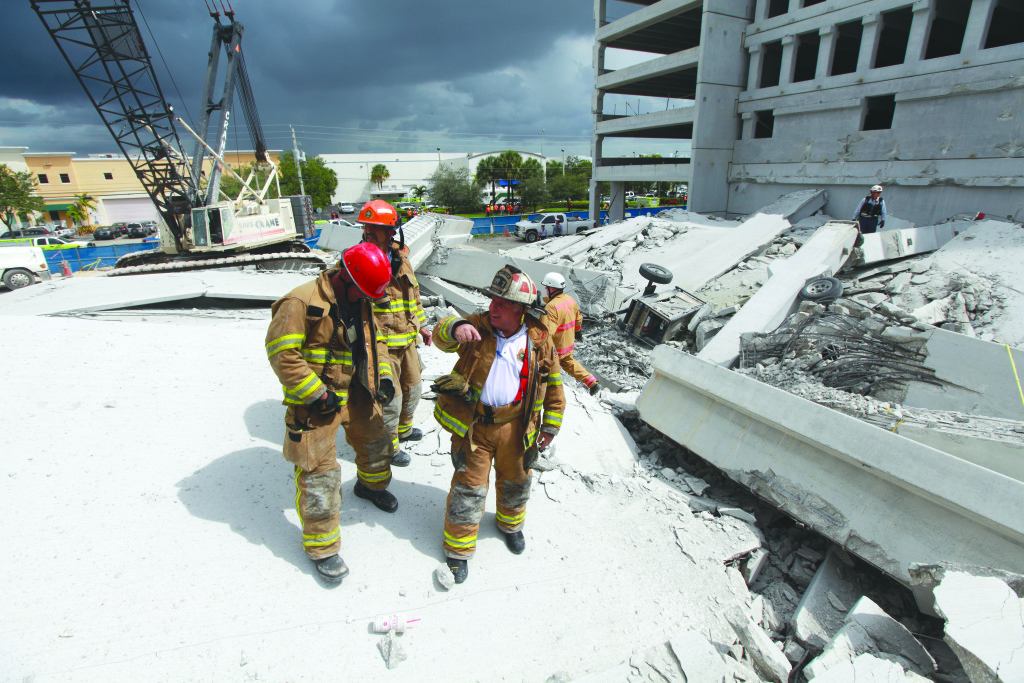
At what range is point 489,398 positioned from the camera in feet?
8.30

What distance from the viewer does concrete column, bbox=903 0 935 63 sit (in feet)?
34.7

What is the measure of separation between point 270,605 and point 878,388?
185 inches

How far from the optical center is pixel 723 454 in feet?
12.1

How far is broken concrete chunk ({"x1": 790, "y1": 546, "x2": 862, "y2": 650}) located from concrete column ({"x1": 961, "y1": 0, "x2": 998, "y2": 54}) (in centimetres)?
1245

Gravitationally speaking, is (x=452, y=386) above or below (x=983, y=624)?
above

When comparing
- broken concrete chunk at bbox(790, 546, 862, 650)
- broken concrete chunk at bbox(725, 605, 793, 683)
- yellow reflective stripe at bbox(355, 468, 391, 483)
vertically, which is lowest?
broken concrete chunk at bbox(790, 546, 862, 650)

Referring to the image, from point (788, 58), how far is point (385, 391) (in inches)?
638

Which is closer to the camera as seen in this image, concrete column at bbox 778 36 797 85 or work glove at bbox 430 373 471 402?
work glove at bbox 430 373 471 402

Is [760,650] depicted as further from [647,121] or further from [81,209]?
[81,209]

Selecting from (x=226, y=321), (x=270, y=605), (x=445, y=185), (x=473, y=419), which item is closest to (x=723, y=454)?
(x=473, y=419)

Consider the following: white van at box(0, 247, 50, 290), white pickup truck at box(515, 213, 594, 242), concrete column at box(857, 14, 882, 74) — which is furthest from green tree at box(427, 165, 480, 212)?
concrete column at box(857, 14, 882, 74)

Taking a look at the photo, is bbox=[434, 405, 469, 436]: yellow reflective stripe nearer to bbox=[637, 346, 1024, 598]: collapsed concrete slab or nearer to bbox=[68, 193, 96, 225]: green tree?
bbox=[637, 346, 1024, 598]: collapsed concrete slab

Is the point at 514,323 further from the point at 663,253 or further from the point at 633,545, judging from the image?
the point at 663,253

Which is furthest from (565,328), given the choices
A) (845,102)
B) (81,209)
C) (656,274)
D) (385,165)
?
(385,165)
